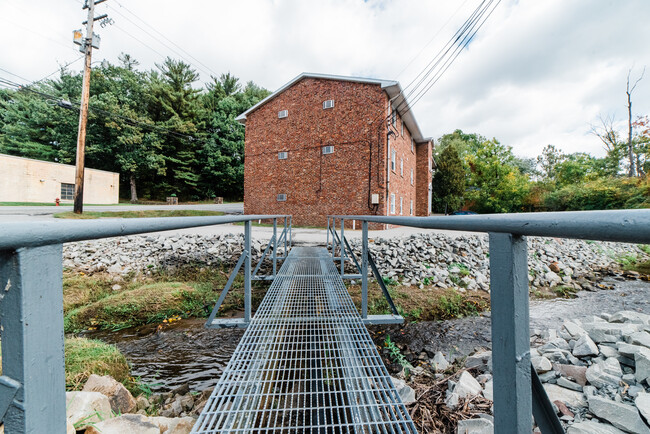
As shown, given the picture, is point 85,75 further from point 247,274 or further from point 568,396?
point 568,396

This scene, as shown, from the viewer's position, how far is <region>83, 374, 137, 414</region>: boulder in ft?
7.28

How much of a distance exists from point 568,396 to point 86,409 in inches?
134

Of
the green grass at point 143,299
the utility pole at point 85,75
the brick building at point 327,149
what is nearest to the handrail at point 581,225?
the green grass at point 143,299

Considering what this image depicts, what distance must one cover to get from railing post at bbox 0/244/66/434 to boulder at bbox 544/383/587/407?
9.56ft

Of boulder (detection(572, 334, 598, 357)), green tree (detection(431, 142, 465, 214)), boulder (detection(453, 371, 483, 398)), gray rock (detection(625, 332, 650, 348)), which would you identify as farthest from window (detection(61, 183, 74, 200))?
green tree (detection(431, 142, 465, 214))

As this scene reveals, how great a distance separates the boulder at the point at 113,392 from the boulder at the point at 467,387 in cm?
275

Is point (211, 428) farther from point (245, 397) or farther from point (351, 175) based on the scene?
point (351, 175)

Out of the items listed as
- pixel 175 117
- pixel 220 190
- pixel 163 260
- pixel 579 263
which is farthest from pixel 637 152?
pixel 175 117

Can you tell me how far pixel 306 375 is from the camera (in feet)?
6.49

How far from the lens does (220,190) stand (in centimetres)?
3216

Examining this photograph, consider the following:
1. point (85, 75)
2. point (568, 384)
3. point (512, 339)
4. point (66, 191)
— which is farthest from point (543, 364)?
point (66, 191)

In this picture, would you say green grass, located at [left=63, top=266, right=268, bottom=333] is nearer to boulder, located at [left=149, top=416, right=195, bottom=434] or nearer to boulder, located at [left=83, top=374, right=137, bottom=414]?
boulder, located at [left=83, top=374, right=137, bottom=414]

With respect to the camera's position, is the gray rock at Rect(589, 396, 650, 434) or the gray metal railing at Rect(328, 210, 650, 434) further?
the gray rock at Rect(589, 396, 650, 434)

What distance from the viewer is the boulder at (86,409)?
5.30 feet
